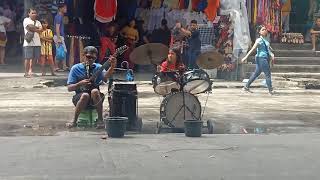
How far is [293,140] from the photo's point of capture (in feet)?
31.3

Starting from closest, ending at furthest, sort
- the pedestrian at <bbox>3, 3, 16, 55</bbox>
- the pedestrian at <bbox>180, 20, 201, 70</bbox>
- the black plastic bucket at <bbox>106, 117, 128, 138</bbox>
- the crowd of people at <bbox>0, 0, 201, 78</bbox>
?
the black plastic bucket at <bbox>106, 117, 128, 138</bbox>, the crowd of people at <bbox>0, 0, 201, 78</bbox>, the pedestrian at <bbox>180, 20, 201, 70</bbox>, the pedestrian at <bbox>3, 3, 16, 55</bbox>

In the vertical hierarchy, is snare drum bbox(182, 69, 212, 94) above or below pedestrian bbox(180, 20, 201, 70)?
below

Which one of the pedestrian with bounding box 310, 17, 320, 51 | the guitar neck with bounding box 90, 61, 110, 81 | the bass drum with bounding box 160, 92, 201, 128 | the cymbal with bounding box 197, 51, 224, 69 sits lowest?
the bass drum with bounding box 160, 92, 201, 128

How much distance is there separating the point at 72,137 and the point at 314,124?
4.42 m

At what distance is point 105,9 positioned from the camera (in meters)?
20.0

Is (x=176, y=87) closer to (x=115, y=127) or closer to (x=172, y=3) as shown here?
(x=115, y=127)

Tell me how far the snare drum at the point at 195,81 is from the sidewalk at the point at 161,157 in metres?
0.85

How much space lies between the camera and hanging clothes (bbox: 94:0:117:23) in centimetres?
1992

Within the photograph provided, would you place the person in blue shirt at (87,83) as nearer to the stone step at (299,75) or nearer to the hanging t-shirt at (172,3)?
the stone step at (299,75)

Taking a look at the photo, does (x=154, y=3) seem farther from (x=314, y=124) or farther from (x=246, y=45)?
(x=314, y=124)

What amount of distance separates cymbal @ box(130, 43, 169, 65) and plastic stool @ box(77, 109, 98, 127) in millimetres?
1188

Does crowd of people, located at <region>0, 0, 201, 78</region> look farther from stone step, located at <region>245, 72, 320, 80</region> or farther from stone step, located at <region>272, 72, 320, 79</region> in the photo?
stone step, located at <region>272, 72, 320, 79</region>

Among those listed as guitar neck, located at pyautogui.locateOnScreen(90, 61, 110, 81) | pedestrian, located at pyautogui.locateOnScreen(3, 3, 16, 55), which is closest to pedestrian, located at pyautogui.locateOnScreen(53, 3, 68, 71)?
pedestrian, located at pyautogui.locateOnScreen(3, 3, 16, 55)

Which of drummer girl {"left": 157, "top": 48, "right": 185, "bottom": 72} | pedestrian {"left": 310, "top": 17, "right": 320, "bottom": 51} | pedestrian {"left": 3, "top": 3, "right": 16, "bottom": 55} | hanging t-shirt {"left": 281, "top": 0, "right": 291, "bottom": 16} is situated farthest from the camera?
pedestrian {"left": 3, "top": 3, "right": 16, "bottom": 55}
